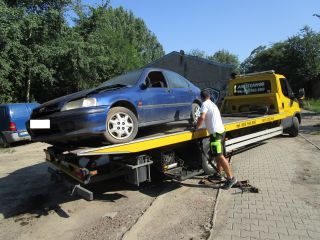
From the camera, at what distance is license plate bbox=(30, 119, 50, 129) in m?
5.07

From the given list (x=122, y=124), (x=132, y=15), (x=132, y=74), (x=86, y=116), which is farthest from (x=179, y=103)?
(x=132, y=15)

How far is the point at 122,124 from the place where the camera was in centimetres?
530

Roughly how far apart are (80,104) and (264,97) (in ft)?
24.0

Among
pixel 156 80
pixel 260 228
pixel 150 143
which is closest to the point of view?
pixel 260 228

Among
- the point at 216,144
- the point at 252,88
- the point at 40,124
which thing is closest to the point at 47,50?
the point at 252,88

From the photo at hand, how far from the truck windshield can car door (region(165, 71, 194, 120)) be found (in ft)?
14.3

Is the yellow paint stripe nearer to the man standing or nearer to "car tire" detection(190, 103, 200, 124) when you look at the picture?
the man standing

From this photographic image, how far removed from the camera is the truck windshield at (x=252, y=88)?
10.7 meters

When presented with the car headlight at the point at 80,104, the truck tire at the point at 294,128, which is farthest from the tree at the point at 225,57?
the car headlight at the point at 80,104

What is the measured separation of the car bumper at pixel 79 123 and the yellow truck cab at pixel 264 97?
6871 mm

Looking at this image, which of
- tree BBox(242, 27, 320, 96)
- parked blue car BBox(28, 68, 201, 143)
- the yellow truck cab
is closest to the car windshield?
parked blue car BBox(28, 68, 201, 143)

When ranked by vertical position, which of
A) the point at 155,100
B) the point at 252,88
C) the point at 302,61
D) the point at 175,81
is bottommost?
the point at 155,100

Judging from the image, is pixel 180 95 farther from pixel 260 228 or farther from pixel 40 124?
pixel 260 228

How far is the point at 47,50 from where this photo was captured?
20.1m
